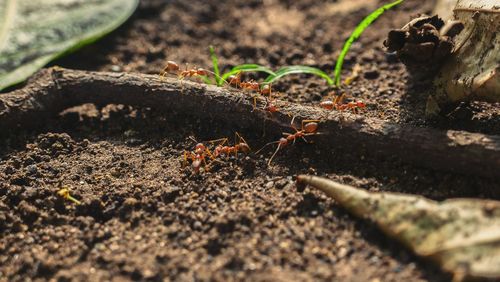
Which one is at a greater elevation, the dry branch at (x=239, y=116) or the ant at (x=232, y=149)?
the dry branch at (x=239, y=116)

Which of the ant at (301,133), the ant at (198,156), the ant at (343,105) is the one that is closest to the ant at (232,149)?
the ant at (198,156)

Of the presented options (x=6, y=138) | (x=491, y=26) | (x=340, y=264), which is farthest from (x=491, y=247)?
(x=6, y=138)

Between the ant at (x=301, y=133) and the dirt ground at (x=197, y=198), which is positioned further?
the ant at (x=301, y=133)

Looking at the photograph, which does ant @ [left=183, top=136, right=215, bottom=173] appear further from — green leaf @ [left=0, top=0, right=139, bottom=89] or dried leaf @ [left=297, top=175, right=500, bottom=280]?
green leaf @ [left=0, top=0, right=139, bottom=89]

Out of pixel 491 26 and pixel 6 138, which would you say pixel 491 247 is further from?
pixel 6 138

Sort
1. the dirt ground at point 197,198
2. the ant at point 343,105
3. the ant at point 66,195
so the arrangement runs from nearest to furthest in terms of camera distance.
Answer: the dirt ground at point 197,198, the ant at point 66,195, the ant at point 343,105

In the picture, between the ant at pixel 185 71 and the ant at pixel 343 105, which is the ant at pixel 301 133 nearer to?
the ant at pixel 343 105
